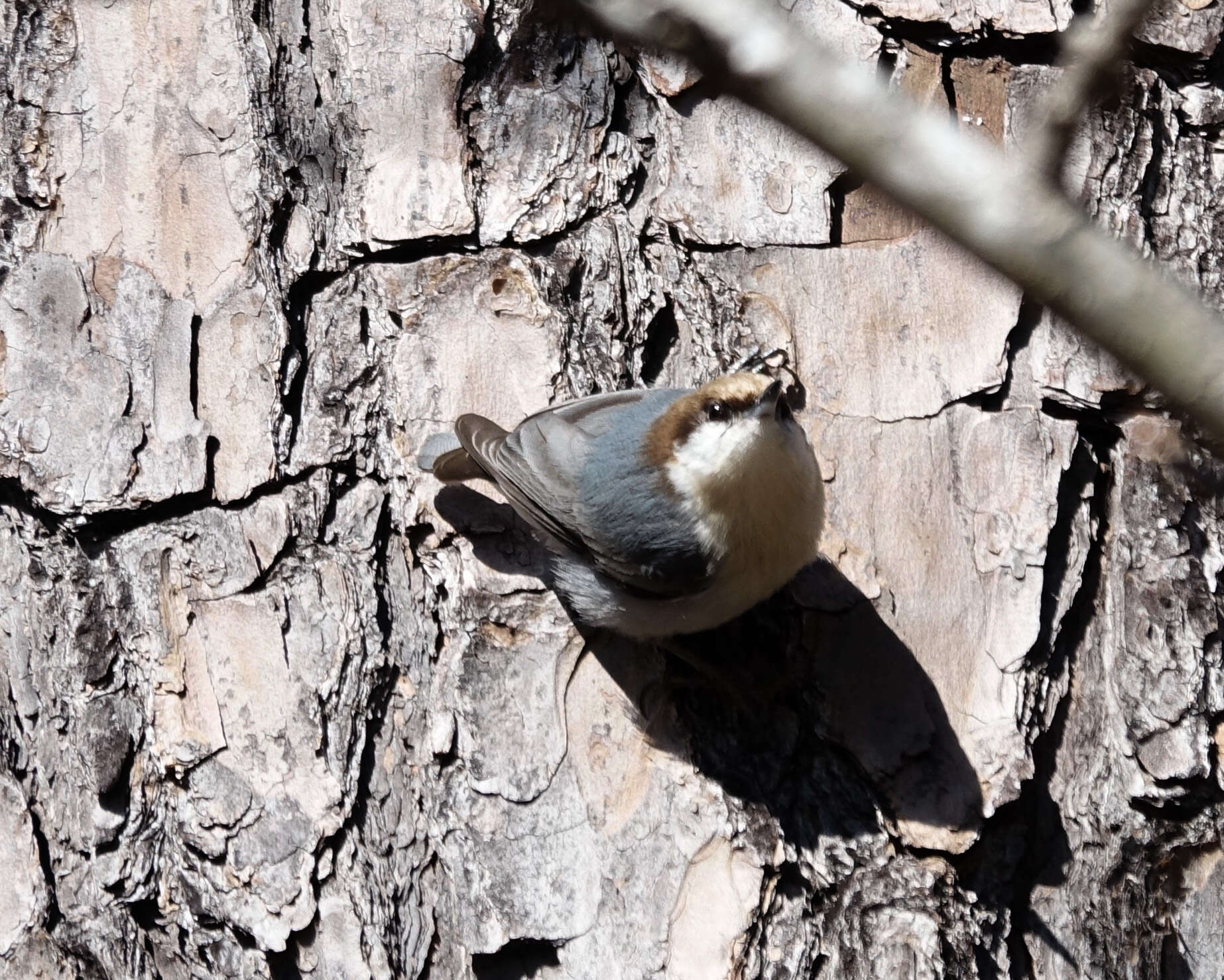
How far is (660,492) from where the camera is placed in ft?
7.90

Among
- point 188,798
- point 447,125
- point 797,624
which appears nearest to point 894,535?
point 797,624

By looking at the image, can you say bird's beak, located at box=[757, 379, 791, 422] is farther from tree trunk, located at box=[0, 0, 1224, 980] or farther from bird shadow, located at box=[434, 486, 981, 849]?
bird shadow, located at box=[434, 486, 981, 849]

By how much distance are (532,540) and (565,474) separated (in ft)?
0.54

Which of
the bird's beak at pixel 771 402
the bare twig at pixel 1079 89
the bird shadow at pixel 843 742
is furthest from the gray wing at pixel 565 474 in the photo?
the bare twig at pixel 1079 89

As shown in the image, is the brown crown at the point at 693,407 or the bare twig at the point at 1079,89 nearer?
the bare twig at the point at 1079,89

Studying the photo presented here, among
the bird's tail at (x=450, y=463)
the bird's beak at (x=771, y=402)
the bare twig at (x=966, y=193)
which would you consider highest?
the bird's beak at (x=771, y=402)

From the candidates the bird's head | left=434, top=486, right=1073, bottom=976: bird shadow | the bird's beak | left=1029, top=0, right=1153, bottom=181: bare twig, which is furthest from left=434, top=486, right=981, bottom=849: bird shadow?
left=1029, top=0, right=1153, bottom=181: bare twig

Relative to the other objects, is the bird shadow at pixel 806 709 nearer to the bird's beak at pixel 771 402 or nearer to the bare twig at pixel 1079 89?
the bird's beak at pixel 771 402

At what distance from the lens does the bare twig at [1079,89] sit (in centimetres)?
76

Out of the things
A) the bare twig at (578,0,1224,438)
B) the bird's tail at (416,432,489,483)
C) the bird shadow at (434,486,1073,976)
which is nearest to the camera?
the bare twig at (578,0,1224,438)

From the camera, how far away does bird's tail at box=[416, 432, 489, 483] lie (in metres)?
2.27

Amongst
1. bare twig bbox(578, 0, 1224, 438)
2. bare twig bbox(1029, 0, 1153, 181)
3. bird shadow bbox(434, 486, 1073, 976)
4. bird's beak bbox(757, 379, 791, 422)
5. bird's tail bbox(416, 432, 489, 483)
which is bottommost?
bird shadow bbox(434, 486, 1073, 976)

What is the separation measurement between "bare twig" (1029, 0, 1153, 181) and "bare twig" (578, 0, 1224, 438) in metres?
0.08

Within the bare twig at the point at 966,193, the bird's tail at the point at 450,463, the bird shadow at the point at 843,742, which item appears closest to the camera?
the bare twig at the point at 966,193
